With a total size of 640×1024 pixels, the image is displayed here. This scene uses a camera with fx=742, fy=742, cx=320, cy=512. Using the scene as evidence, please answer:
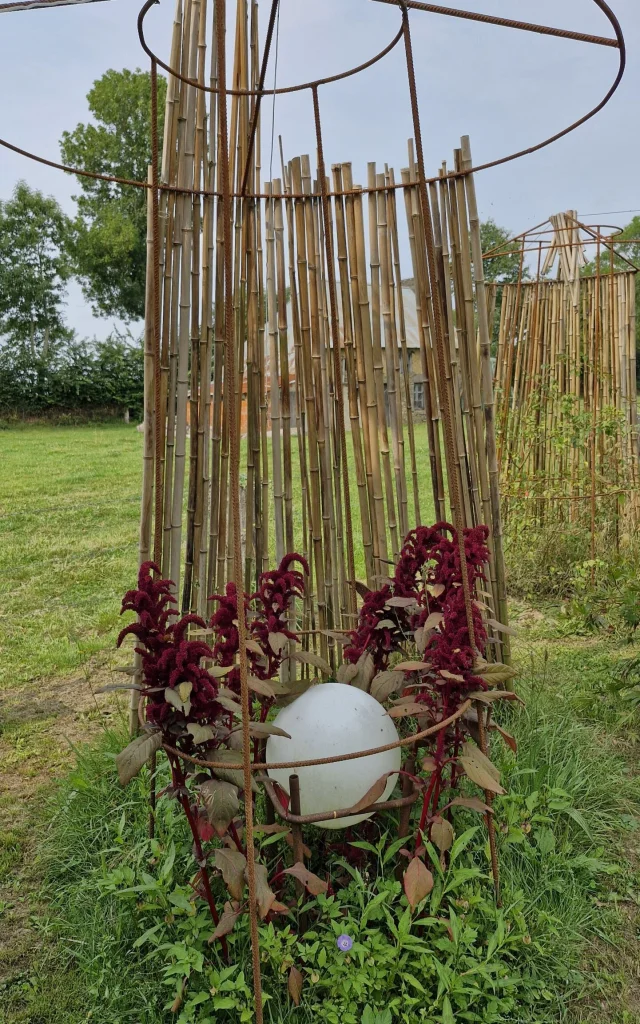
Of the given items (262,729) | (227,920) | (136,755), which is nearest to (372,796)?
(262,729)

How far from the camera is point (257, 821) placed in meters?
1.83

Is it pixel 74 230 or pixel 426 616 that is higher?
pixel 74 230

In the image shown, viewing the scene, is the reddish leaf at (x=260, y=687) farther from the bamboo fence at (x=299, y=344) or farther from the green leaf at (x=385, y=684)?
the bamboo fence at (x=299, y=344)

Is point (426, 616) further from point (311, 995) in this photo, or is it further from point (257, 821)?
point (311, 995)

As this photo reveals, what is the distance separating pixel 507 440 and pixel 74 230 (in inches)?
857

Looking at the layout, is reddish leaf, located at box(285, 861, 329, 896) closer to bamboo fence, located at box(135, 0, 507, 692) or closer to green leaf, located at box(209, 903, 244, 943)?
green leaf, located at box(209, 903, 244, 943)

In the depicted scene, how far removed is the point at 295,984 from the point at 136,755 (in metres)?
0.53

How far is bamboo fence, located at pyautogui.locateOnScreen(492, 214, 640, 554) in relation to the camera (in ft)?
14.7

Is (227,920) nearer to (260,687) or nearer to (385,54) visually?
(260,687)

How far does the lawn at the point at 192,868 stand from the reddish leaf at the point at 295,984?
27mm

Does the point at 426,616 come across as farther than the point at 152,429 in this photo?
No

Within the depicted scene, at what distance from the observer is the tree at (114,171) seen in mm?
21953

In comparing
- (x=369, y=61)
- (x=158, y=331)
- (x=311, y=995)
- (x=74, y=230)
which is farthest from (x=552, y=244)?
(x=74, y=230)

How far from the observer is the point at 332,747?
1558mm
